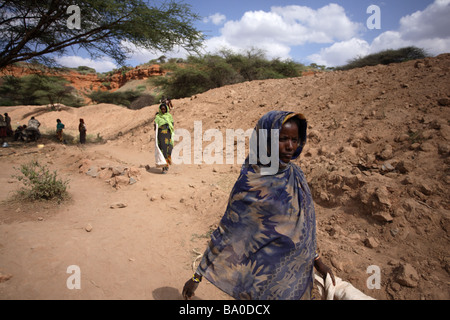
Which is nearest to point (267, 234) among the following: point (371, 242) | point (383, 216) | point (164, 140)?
point (371, 242)

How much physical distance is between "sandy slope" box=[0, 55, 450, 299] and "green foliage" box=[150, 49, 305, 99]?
418 inches

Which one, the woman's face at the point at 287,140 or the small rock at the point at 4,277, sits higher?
the woman's face at the point at 287,140

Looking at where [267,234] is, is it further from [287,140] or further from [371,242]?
[371,242]

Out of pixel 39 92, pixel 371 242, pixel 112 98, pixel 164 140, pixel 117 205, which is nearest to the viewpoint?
pixel 371 242

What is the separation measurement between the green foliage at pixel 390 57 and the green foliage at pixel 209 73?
217 inches

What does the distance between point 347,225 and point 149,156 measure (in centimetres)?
732

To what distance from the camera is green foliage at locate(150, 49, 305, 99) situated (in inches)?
634

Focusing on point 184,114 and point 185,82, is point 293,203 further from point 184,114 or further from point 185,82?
point 185,82

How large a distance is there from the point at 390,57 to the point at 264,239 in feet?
62.4

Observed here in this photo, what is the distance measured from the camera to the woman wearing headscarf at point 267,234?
4.71ft

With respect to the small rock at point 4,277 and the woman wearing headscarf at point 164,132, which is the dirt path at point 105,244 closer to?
the small rock at point 4,277

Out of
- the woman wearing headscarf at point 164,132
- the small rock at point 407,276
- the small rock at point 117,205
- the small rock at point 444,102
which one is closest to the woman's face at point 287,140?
the small rock at point 407,276

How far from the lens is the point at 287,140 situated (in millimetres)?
1497

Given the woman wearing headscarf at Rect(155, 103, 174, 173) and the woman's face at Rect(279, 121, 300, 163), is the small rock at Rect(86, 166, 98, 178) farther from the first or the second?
the woman's face at Rect(279, 121, 300, 163)
